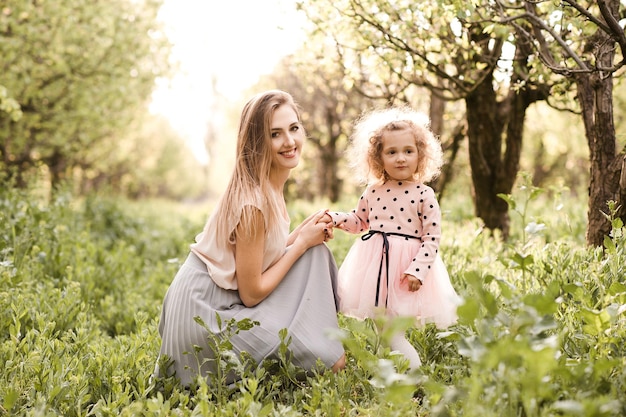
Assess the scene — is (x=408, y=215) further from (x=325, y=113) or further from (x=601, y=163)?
(x=325, y=113)

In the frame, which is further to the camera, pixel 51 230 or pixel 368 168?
pixel 51 230

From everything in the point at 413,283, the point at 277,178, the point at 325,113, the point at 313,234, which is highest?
the point at 325,113

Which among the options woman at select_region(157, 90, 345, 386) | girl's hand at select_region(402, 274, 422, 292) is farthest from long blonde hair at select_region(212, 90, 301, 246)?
girl's hand at select_region(402, 274, 422, 292)

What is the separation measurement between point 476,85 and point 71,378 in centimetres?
421

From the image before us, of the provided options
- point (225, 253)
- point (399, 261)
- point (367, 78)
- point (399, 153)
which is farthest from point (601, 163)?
point (367, 78)

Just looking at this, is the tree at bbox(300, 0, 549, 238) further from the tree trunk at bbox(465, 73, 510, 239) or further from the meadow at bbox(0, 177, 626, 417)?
the meadow at bbox(0, 177, 626, 417)

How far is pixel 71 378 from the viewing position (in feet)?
9.59

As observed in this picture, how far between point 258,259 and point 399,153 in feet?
3.18

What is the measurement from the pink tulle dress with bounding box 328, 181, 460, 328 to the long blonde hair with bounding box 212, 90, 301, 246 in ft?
1.38

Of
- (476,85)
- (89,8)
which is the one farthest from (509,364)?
(89,8)

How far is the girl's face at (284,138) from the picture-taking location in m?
→ 3.36

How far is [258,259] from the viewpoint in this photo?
3168 millimetres

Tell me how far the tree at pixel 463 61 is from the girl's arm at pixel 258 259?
203 centimetres

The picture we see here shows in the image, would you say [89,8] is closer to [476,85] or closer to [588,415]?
[476,85]
